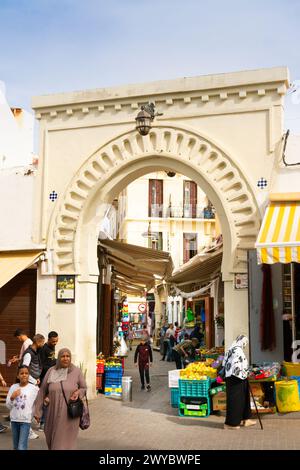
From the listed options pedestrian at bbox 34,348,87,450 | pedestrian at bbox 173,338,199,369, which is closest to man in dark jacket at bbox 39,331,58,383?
pedestrian at bbox 34,348,87,450

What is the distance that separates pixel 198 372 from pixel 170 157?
4243mm

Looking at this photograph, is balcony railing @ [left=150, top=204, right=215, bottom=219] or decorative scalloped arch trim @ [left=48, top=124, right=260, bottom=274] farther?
balcony railing @ [left=150, top=204, right=215, bottom=219]

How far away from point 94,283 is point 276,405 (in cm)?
459

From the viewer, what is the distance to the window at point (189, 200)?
36.8 metres

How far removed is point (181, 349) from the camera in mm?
16609

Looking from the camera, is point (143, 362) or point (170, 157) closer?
point (170, 157)

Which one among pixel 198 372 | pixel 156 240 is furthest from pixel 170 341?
pixel 156 240

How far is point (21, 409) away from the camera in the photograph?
22.7ft

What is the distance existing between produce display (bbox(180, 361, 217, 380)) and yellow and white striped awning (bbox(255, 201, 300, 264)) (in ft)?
8.42

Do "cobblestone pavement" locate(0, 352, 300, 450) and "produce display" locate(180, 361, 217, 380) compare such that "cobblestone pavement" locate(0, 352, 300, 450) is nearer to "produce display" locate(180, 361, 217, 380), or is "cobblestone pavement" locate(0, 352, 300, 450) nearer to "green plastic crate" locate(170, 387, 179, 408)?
"green plastic crate" locate(170, 387, 179, 408)

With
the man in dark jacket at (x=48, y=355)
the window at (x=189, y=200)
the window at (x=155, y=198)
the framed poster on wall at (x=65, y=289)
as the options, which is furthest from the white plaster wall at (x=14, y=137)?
the window at (x=189, y=200)

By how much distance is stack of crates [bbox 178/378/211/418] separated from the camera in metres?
10.2

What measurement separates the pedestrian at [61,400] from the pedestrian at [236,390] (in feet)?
11.3

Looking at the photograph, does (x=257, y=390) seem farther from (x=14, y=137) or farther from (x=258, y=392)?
(x=14, y=137)
